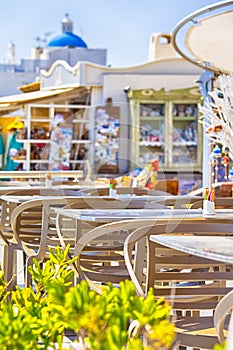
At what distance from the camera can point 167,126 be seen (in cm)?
1628

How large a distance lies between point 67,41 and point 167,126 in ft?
26.4

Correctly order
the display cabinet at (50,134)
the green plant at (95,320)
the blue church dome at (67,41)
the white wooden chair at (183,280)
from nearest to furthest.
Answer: the green plant at (95,320) < the white wooden chair at (183,280) < the display cabinet at (50,134) < the blue church dome at (67,41)

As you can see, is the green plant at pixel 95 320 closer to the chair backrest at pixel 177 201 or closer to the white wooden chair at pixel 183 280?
the white wooden chair at pixel 183 280

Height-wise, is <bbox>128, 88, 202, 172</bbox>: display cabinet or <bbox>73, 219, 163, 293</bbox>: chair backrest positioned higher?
<bbox>128, 88, 202, 172</bbox>: display cabinet

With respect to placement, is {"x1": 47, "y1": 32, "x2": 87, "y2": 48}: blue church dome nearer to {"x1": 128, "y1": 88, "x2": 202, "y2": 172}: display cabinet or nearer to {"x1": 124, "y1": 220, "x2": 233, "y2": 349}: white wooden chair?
{"x1": 128, "y1": 88, "x2": 202, "y2": 172}: display cabinet

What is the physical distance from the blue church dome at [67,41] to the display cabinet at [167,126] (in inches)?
267

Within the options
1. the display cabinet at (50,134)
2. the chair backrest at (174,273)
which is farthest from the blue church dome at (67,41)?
the chair backrest at (174,273)

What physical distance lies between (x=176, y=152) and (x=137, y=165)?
0.98 meters

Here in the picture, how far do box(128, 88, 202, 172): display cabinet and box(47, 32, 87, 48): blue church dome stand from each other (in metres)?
6.78

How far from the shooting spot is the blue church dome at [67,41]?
22891 mm

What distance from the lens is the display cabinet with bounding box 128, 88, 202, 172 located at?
16250mm

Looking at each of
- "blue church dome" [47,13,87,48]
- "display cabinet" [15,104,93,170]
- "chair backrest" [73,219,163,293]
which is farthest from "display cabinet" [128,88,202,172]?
"chair backrest" [73,219,163,293]

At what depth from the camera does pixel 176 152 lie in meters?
16.3

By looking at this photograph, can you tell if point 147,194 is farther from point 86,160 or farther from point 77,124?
point 77,124
